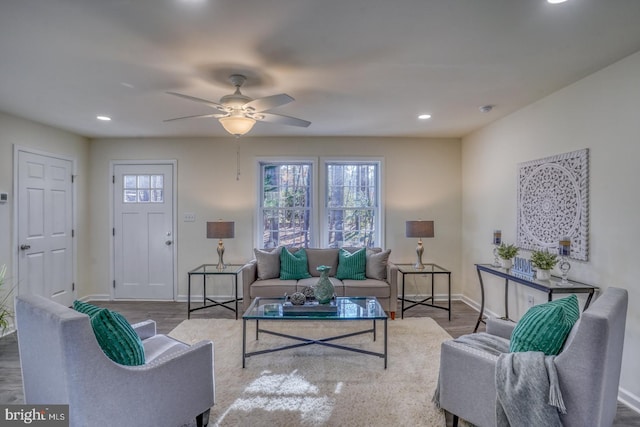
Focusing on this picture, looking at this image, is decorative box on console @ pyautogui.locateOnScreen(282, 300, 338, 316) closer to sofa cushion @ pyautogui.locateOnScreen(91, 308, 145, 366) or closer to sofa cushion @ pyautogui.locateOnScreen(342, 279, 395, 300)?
sofa cushion @ pyautogui.locateOnScreen(342, 279, 395, 300)

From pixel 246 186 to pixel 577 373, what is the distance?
14.1 feet

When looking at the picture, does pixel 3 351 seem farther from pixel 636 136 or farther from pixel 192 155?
pixel 636 136

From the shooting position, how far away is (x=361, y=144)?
195 inches

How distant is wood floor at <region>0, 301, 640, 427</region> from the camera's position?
2574 mm

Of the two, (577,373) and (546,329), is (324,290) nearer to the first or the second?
(546,329)

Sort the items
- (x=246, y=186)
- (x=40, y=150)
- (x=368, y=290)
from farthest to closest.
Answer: (x=246, y=186) → (x=40, y=150) → (x=368, y=290)

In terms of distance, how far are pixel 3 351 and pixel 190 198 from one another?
103 inches

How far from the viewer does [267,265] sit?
Result: 4.25 metres

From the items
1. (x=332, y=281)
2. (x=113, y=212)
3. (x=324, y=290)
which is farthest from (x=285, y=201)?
(x=113, y=212)

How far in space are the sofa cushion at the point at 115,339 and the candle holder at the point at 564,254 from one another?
3207mm

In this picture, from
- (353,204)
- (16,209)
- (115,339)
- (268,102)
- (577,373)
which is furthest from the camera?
(353,204)

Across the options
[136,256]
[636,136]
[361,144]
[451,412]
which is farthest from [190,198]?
[636,136]

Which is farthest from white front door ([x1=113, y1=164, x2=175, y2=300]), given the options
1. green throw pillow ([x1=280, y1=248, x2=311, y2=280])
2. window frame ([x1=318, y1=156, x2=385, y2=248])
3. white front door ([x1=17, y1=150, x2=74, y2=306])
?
window frame ([x1=318, y1=156, x2=385, y2=248])

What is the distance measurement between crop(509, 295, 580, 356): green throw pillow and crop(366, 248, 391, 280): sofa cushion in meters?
2.34
